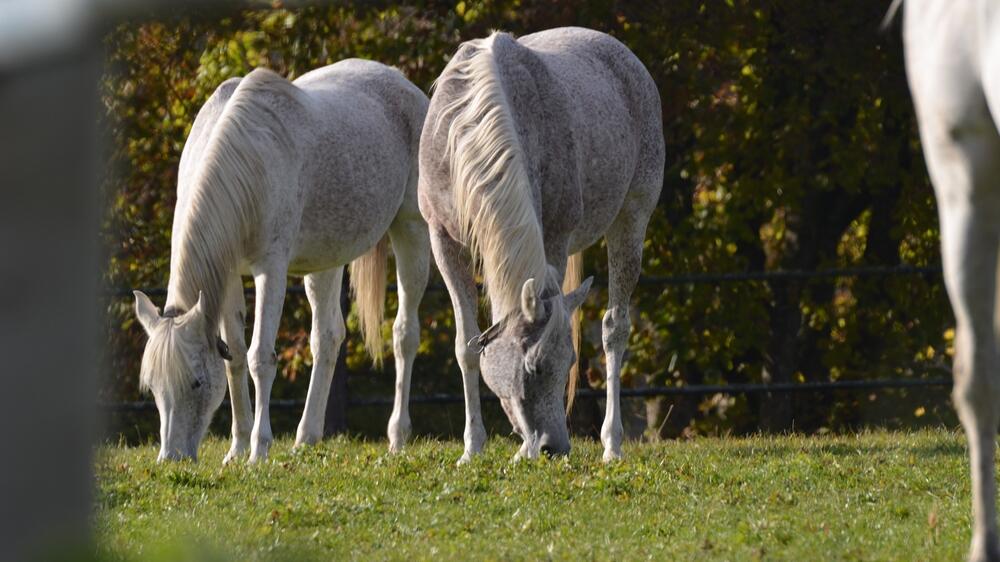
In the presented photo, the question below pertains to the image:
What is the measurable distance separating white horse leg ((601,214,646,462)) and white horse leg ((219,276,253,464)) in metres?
2.06

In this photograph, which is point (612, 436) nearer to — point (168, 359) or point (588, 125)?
point (588, 125)

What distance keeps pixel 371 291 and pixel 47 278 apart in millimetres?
8507

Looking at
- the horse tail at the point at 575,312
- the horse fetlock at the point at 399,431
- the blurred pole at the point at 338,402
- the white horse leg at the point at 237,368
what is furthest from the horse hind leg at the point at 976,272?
the blurred pole at the point at 338,402

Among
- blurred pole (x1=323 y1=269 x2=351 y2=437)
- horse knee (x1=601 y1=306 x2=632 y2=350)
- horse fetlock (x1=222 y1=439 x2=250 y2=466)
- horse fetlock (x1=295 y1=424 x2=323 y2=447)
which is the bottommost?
blurred pole (x1=323 y1=269 x2=351 y2=437)

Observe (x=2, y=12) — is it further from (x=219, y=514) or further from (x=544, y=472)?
(x=544, y=472)

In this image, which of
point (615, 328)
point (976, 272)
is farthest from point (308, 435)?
point (976, 272)

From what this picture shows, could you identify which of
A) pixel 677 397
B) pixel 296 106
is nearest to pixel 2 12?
pixel 296 106

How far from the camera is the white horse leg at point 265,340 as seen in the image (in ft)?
24.6

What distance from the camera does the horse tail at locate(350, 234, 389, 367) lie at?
30.5 ft

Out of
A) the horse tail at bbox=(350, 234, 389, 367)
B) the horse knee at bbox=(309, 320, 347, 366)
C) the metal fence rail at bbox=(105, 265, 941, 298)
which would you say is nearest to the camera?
the horse knee at bbox=(309, 320, 347, 366)

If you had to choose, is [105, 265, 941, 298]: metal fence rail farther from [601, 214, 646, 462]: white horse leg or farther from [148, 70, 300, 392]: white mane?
[148, 70, 300, 392]: white mane

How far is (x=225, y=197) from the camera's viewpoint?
24.1 ft

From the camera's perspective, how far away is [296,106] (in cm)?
821

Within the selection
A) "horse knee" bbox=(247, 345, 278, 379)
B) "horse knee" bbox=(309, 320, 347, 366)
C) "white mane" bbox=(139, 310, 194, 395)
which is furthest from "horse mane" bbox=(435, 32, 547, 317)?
"horse knee" bbox=(309, 320, 347, 366)
